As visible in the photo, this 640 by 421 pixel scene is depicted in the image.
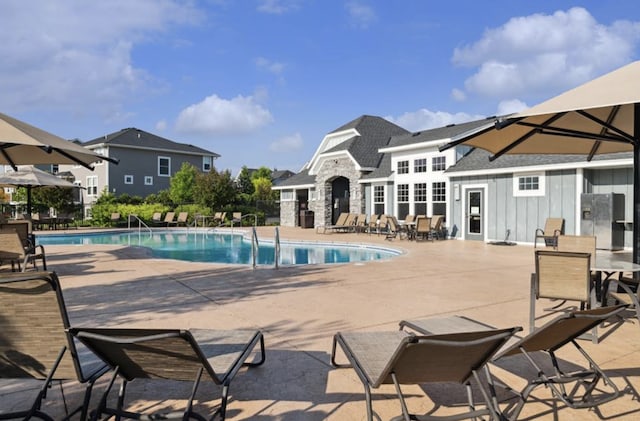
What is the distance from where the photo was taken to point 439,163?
18172 millimetres

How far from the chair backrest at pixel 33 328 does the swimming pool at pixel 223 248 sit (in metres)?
9.96

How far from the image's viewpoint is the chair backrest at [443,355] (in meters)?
2.11

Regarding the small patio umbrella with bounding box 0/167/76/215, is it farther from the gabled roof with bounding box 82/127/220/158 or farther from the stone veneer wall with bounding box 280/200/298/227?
the gabled roof with bounding box 82/127/220/158

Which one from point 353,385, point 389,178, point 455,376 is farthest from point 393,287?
point 389,178

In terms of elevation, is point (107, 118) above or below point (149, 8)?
above

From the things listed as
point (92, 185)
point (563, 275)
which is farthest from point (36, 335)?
point (92, 185)

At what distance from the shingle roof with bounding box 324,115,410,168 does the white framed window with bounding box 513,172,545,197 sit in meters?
8.23

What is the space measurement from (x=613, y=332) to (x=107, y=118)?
132 feet

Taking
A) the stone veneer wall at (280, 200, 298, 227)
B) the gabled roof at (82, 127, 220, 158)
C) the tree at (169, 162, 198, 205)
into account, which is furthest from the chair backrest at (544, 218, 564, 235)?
the gabled roof at (82, 127, 220, 158)

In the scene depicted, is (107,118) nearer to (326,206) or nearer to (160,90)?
(160,90)

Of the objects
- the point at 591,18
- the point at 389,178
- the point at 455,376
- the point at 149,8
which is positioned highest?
the point at 591,18

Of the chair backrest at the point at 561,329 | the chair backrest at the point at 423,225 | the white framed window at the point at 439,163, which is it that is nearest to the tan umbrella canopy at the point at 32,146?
the chair backrest at the point at 561,329

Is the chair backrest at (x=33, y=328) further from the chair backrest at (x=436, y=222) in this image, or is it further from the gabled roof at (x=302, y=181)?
the gabled roof at (x=302, y=181)

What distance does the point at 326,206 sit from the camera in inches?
941
